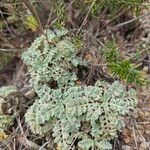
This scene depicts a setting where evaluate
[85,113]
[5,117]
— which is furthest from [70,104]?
[5,117]

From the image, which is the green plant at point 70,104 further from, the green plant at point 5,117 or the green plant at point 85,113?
the green plant at point 5,117

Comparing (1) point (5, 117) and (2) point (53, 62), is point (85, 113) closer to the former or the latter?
(2) point (53, 62)

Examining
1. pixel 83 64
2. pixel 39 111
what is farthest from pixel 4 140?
pixel 83 64

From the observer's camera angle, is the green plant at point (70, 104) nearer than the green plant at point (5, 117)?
Yes

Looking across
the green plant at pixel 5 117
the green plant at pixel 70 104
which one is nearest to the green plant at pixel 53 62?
the green plant at pixel 70 104

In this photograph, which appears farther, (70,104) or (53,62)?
(53,62)

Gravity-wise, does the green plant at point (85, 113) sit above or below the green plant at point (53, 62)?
below

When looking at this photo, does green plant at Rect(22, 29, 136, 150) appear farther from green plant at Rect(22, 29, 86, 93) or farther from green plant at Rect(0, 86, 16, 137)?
green plant at Rect(0, 86, 16, 137)

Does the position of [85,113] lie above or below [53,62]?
below
